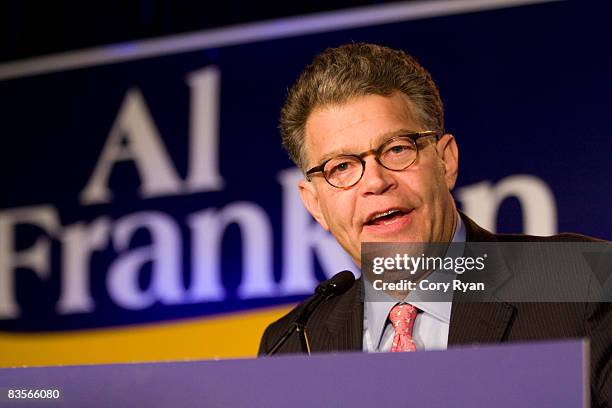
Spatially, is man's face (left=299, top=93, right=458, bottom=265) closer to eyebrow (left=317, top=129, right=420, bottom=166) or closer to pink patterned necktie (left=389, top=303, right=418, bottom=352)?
eyebrow (left=317, top=129, right=420, bottom=166)

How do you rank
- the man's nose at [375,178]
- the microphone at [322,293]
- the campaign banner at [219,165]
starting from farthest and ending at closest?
1. the campaign banner at [219,165]
2. the man's nose at [375,178]
3. the microphone at [322,293]

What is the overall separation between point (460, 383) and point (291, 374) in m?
0.22

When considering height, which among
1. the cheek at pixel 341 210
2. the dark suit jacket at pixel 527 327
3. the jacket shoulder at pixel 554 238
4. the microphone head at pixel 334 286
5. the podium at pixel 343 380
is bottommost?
the podium at pixel 343 380

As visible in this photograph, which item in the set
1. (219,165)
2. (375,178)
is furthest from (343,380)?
(219,165)

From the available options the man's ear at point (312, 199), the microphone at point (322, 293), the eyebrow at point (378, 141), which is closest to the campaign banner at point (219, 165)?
the man's ear at point (312, 199)

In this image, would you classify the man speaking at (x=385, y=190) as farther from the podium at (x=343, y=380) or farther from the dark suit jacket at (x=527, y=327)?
the podium at (x=343, y=380)

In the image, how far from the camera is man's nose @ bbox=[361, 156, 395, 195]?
197 centimetres

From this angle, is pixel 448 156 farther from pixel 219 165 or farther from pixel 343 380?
pixel 219 165

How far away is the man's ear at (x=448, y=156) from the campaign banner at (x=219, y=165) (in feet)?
2.42

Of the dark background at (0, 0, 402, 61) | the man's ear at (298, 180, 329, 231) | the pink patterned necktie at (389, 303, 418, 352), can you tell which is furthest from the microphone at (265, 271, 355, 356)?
the dark background at (0, 0, 402, 61)

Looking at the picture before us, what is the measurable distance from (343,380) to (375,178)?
846mm

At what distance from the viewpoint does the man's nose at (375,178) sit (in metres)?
1.97

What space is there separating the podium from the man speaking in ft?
2.32

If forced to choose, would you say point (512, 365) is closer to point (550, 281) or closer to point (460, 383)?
point (460, 383)
